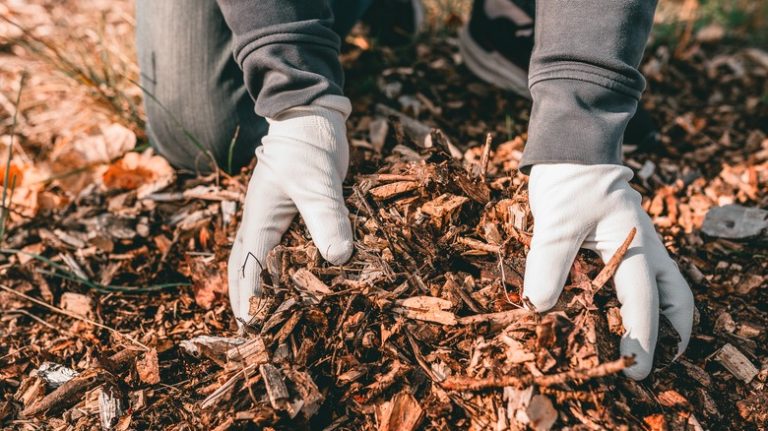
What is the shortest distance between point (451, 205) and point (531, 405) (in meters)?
0.61

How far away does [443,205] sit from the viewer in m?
1.67

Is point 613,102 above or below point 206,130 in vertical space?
above

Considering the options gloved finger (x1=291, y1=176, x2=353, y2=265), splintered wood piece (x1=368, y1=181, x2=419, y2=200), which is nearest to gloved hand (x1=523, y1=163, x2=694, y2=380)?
splintered wood piece (x1=368, y1=181, x2=419, y2=200)

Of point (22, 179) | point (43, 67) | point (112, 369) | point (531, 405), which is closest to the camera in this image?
point (531, 405)

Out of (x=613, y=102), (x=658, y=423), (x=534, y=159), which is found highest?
(x=613, y=102)

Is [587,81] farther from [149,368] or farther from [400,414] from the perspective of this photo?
[149,368]

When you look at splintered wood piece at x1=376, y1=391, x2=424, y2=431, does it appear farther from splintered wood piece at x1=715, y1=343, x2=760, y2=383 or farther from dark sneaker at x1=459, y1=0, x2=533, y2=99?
dark sneaker at x1=459, y1=0, x2=533, y2=99

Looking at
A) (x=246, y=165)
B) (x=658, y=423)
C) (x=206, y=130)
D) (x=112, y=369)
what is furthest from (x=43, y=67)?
(x=658, y=423)

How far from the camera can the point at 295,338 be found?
1530 mm

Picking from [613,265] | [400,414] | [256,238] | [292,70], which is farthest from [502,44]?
[400,414]

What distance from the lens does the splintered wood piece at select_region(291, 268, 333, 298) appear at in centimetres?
157

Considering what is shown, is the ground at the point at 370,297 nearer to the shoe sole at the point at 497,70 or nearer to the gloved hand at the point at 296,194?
the gloved hand at the point at 296,194

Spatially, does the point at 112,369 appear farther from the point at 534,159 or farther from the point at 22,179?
the point at 534,159

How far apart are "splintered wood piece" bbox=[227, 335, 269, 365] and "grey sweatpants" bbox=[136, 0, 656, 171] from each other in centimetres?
73
